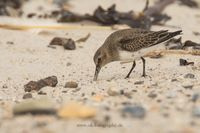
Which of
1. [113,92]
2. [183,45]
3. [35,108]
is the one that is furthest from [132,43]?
[35,108]

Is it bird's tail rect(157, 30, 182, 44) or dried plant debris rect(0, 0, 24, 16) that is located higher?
dried plant debris rect(0, 0, 24, 16)

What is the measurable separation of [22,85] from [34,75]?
593mm

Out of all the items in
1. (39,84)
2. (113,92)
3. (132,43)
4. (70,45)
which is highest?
(132,43)

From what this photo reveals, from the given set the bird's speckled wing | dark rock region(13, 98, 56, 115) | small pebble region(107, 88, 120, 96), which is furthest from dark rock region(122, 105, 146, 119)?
the bird's speckled wing

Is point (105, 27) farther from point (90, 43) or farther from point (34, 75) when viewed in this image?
point (34, 75)

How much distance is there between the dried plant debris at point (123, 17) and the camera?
1107cm

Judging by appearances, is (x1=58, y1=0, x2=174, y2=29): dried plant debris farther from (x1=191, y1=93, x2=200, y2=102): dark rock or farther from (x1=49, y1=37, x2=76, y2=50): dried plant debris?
(x1=191, y1=93, x2=200, y2=102): dark rock

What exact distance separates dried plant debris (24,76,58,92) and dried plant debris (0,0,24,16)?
492 cm

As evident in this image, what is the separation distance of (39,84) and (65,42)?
2444 mm

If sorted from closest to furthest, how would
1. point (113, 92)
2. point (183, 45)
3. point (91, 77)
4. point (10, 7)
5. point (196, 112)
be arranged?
point (196, 112), point (113, 92), point (91, 77), point (183, 45), point (10, 7)

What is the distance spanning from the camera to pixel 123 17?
11.3m

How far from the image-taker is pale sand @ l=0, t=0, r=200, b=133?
4711 millimetres

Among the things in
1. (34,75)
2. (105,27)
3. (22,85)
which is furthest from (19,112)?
(105,27)

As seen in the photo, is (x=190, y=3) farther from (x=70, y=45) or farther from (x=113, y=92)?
(x=113, y=92)
